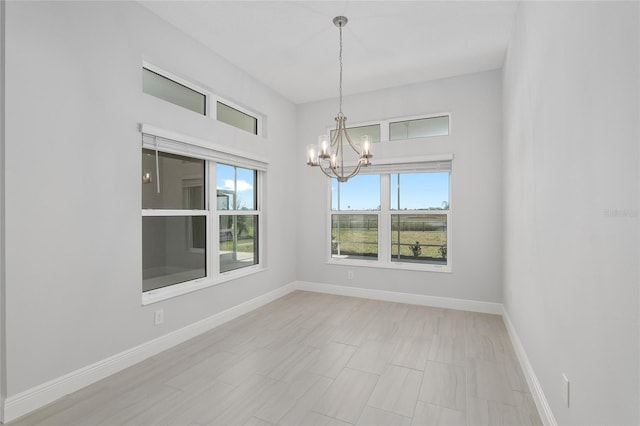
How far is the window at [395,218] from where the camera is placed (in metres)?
4.32

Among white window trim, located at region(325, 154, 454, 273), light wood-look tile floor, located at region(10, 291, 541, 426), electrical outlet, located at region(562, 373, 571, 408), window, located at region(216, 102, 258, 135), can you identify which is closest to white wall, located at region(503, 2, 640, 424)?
electrical outlet, located at region(562, 373, 571, 408)

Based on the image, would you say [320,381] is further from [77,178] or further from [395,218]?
[395,218]

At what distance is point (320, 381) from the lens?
239 cm

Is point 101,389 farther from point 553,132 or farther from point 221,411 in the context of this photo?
point 553,132

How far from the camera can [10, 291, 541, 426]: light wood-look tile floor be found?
1985mm

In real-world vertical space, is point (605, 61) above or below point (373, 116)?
below

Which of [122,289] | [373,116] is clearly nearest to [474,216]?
[373,116]

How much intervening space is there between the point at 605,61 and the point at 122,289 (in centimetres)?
319

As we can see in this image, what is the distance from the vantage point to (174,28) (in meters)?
3.03

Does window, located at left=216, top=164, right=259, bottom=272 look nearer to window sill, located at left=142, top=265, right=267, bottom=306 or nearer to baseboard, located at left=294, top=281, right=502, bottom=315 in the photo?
window sill, located at left=142, top=265, right=267, bottom=306

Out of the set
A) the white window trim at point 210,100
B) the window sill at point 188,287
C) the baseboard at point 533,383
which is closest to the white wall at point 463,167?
the baseboard at point 533,383

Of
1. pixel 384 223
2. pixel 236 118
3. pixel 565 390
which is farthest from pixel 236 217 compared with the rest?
pixel 565 390

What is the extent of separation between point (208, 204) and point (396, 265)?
265 cm

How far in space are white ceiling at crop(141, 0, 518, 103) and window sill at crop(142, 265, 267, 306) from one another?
2.51 m
